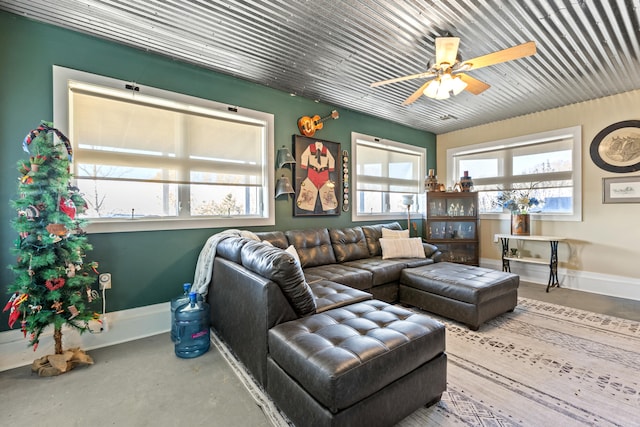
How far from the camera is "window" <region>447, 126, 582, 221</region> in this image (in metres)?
4.19

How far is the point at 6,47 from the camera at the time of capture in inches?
85.2

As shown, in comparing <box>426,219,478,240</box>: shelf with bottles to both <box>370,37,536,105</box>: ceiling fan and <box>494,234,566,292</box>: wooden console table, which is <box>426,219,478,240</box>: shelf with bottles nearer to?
<box>494,234,566,292</box>: wooden console table

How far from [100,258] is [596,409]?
3800 millimetres

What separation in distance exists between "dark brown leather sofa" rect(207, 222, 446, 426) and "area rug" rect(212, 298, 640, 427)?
0.20 metres

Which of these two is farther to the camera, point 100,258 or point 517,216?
point 517,216

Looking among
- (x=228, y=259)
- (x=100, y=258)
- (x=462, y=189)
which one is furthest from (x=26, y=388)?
(x=462, y=189)

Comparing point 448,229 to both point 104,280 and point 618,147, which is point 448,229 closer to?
point 618,147

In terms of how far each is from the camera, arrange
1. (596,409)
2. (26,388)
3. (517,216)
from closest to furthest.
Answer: (596,409) < (26,388) < (517,216)

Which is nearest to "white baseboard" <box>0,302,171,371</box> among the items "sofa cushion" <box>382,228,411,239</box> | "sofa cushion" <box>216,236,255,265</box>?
"sofa cushion" <box>216,236,255,265</box>

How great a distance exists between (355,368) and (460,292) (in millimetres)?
1893

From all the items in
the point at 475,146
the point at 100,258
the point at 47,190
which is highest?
the point at 475,146

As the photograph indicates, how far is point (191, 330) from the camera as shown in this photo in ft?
7.37

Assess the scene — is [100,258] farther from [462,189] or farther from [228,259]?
[462,189]

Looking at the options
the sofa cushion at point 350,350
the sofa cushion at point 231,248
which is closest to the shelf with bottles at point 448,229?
the sofa cushion at point 350,350
